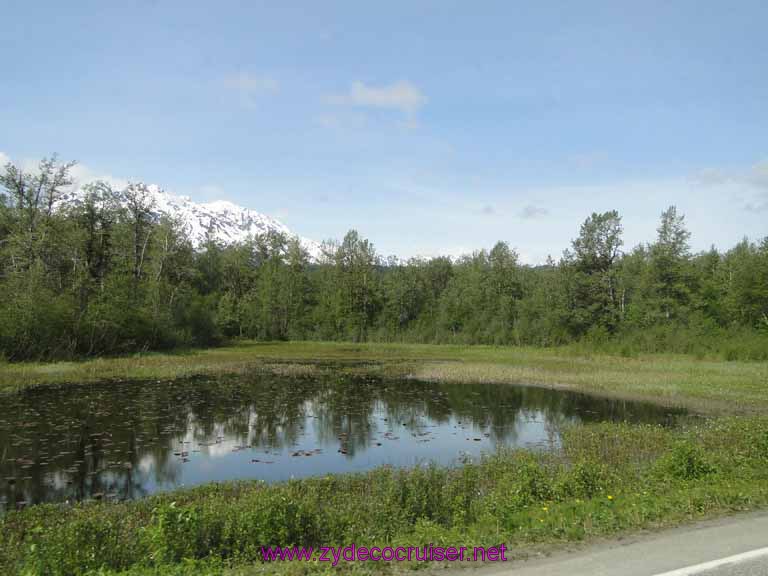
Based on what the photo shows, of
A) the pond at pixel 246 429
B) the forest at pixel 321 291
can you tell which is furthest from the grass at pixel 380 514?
the forest at pixel 321 291

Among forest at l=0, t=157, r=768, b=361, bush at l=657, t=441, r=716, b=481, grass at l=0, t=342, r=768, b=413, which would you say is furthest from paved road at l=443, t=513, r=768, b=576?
forest at l=0, t=157, r=768, b=361

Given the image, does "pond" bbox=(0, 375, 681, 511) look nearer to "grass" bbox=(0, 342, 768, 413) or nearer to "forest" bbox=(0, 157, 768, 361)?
"grass" bbox=(0, 342, 768, 413)

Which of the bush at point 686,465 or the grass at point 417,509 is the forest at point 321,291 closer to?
the grass at point 417,509

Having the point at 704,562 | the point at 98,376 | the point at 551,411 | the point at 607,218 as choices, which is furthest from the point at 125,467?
the point at 607,218

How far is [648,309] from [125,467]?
59.7 m

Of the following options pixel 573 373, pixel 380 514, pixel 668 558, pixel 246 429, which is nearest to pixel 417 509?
pixel 380 514

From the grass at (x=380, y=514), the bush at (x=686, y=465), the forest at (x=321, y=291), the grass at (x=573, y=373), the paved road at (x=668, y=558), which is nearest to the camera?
the paved road at (x=668, y=558)

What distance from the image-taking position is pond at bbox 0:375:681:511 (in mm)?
14844

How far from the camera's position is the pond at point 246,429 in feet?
48.7

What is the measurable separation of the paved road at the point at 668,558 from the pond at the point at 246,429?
915 centimetres

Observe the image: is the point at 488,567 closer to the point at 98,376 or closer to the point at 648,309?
the point at 98,376

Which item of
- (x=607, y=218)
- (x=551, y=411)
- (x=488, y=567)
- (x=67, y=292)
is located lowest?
(x=551, y=411)

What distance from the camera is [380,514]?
9.66 meters

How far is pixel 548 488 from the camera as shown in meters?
11.0
